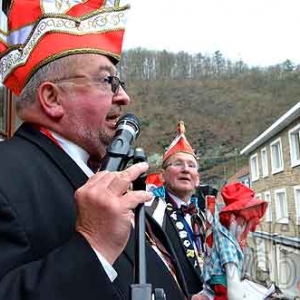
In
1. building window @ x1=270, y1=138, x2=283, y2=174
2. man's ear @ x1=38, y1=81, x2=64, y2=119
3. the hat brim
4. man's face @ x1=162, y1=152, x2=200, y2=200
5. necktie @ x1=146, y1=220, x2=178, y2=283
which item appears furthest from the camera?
building window @ x1=270, y1=138, x2=283, y2=174

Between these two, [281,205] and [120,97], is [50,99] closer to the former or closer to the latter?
[120,97]

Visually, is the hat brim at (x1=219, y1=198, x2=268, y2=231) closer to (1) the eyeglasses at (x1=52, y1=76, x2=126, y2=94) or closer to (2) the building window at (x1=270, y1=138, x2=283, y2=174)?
(1) the eyeglasses at (x1=52, y1=76, x2=126, y2=94)

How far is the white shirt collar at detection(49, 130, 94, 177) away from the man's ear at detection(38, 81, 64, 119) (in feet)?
0.21

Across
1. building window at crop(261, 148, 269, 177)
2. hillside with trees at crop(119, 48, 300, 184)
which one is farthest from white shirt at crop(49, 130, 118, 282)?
hillside with trees at crop(119, 48, 300, 184)

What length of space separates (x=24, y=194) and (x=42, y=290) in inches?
11.6

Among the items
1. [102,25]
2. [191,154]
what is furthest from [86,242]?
[191,154]

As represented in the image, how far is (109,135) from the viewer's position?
54.3 inches

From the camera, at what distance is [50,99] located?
4.48 ft

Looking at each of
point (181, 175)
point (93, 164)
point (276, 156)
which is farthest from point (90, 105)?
point (276, 156)

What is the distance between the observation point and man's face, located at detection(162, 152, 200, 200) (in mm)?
3398

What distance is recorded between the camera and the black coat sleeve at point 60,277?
862 mm

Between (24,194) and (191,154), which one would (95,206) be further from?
(191,154)

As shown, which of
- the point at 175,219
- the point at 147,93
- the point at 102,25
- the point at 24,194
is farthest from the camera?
the point at 147,93

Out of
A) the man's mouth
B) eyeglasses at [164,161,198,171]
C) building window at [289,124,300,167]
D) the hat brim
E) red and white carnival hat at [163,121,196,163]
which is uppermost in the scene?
building window at [289,124,300,167]
